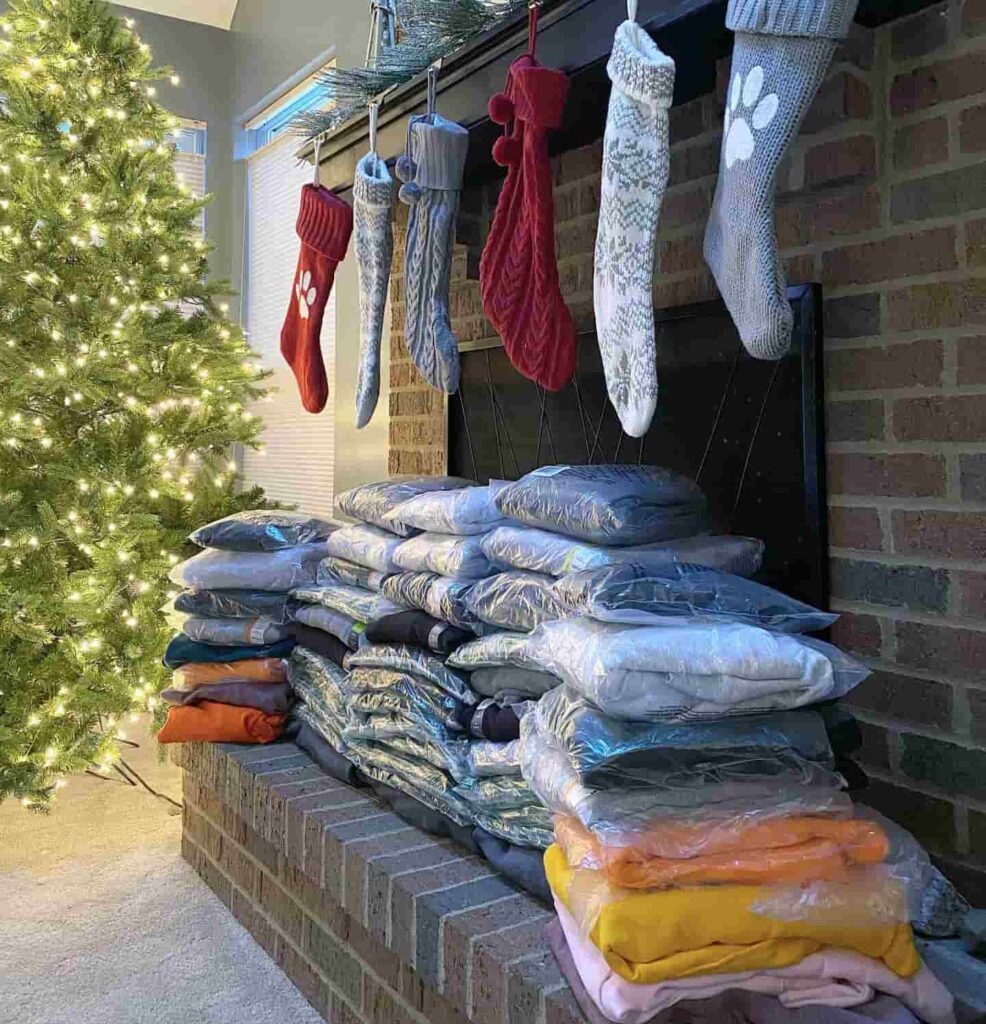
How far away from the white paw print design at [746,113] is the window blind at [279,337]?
2557mm

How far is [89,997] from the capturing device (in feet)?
5.36

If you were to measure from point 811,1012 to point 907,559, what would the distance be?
653 millimetres

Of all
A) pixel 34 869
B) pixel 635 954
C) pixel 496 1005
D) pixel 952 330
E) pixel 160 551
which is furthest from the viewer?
pixel 160 551

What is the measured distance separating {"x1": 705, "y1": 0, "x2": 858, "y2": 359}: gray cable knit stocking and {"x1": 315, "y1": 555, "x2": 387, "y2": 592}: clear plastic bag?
3.00 feet

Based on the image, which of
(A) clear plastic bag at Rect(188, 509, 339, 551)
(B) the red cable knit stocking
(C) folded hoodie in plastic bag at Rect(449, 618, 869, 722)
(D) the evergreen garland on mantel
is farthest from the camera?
(A) clear plastic bag at Rect(188, 509, 339, 551)

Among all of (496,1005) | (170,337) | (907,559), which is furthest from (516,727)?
(170,337)

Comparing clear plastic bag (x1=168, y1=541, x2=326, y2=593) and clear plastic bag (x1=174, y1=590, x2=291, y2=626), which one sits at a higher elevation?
clear plastic bag (x1=168, y1=541, x2=326, y2=593)

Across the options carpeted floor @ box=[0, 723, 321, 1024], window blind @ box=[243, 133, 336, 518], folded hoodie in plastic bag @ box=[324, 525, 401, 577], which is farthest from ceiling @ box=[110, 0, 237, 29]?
carpeted floor @ box=[0, 723, 321, 1024]

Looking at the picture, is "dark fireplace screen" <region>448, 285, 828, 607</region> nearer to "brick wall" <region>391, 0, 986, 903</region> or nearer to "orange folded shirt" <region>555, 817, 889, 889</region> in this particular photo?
"brick wall" <region>391, 0, 986, 903</region>

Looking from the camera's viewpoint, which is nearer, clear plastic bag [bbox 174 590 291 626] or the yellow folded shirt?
the yellow folded shirt

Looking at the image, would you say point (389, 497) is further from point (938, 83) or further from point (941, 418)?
point (938, 83)

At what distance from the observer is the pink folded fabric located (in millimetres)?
903

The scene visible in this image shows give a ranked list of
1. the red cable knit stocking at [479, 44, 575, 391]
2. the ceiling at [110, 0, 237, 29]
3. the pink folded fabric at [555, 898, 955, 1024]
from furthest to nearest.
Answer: the ceiling at [110, 0, 237, 29], the red cable knit stocking at [479, 44, 575, 391], the pink folded fabric at [555, 898, 955, 1024]

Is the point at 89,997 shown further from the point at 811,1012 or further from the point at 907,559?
the point at 907,559
